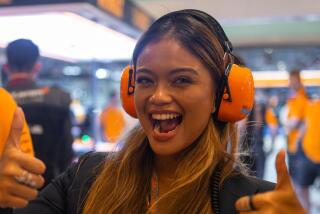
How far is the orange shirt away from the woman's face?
4.14 metres

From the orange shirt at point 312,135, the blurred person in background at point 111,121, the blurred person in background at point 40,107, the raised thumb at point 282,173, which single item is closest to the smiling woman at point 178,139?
the raised thumb at point 282,173

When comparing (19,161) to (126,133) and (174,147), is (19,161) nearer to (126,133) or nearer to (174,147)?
(174,147)

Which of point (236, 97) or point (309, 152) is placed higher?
point (236, 97)

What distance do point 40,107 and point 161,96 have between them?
6.10ft

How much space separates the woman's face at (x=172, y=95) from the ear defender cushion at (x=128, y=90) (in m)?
0.17

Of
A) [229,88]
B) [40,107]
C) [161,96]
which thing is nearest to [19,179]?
[161,96]

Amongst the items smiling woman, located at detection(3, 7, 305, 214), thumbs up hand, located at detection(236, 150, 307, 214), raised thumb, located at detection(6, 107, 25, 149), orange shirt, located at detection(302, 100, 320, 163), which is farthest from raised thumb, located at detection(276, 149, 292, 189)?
orange shirt, located at detection(302, 100, 320, 163)

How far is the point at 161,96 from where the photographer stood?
4.36ft

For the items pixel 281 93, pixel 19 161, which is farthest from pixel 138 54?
pixel 281 93

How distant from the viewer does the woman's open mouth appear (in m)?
1.35

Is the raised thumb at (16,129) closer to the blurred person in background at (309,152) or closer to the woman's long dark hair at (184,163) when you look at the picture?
the woman's long dark hair at (184,163)

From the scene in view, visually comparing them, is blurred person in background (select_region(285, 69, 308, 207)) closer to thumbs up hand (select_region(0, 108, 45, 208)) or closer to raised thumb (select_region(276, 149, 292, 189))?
raised thumb (select_region(276, 149, 292, 189))

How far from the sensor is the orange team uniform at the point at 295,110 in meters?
5.49

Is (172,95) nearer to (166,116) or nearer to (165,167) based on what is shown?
(166,116)
